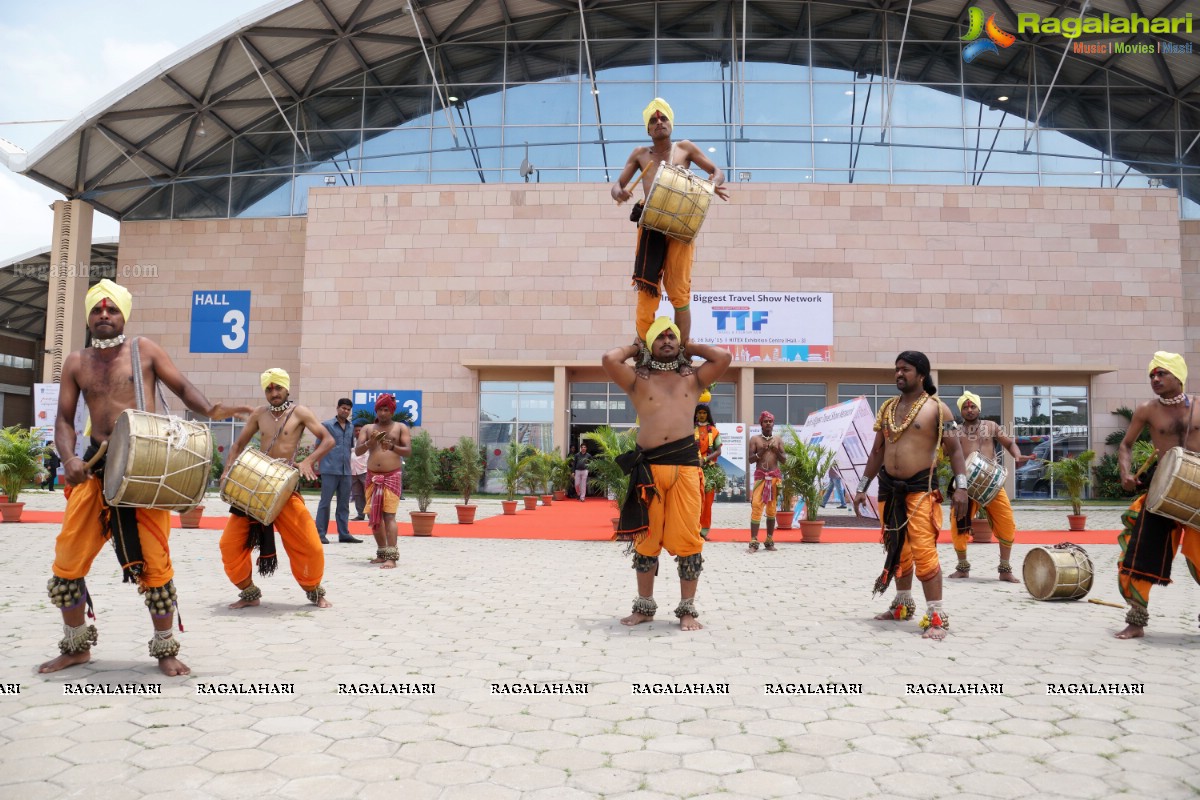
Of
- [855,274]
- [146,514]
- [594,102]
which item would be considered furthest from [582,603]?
[594,102]

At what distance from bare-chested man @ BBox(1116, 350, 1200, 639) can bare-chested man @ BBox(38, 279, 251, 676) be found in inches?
222

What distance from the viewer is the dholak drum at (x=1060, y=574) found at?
6.95 meters

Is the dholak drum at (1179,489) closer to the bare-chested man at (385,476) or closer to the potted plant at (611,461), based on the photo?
the bare-chested man at (385,476)

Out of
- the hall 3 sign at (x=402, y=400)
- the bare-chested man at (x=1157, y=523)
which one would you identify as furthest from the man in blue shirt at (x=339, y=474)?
the hall 3 sign at (x=402, y=400)

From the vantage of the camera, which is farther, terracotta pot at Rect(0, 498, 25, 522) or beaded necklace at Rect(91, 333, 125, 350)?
terracotta pot at Rect(0, 498, 25, 522)

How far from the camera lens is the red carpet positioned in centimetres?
1314

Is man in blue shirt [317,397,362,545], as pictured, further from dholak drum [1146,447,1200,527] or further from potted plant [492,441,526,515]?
dholak drum [1146,447,1200,527]

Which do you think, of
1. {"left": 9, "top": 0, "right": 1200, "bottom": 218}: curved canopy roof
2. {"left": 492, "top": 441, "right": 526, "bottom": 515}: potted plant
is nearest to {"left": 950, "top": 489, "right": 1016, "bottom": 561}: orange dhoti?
{"left": 492, "top": 441, "right": 526, "bottom": 515}: potted plant

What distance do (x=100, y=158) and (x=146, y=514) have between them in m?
28.0

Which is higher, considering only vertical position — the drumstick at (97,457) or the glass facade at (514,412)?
the glass facade at (514,412)

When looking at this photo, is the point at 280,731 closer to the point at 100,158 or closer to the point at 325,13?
the point at 325,13

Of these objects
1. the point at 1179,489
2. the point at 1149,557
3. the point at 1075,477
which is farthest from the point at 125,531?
the point at 1075,477

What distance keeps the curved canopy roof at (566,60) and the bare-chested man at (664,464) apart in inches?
900

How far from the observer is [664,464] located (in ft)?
18.7
